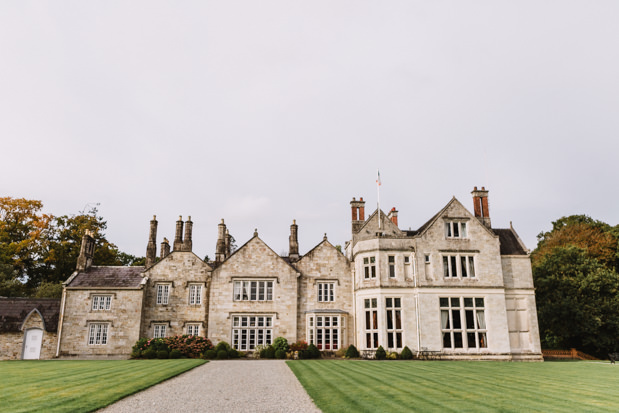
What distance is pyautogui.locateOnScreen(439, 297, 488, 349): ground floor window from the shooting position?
2934 cm

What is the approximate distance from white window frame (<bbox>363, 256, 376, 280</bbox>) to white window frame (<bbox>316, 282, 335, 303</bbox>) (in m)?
3.19

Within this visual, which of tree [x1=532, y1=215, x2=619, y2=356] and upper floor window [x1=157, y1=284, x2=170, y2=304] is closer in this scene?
tree [x1=532, y1=215, x2=619, y2=356]

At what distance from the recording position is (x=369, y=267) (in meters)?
31.0

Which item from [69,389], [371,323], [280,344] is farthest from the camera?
[280,344]

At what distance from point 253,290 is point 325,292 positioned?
211 inches

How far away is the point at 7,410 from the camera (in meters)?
9.16

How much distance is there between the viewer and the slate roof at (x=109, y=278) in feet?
107

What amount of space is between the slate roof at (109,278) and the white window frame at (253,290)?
23.8ft

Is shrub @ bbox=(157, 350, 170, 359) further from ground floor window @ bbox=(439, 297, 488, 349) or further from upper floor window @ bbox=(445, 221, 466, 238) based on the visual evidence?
upper floor window @ bbox=(445, 221, 466, 238)

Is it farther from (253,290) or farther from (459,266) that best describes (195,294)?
(459,266)

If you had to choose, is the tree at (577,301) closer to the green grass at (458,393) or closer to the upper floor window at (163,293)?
the green grass at (458,393)

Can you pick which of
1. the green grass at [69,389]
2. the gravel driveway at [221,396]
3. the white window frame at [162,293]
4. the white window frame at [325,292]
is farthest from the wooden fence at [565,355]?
the white window frame at [162,293]

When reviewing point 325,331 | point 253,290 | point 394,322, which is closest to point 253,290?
point 253,290

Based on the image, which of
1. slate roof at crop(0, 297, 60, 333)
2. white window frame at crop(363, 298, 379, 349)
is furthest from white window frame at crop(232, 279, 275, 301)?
slate roof at crop(0, 297, 60, 333)
